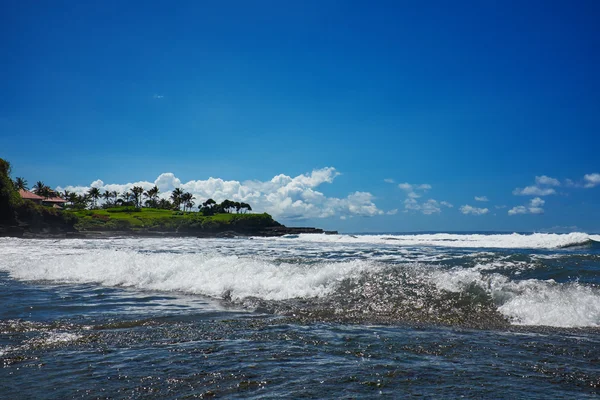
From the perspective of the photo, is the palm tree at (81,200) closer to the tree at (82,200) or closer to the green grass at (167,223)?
the tree at (82,200)

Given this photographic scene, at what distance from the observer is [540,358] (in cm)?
595

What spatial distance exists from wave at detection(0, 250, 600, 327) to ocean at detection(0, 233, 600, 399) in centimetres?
5

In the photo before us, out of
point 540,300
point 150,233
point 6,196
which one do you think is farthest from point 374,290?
point 150,233

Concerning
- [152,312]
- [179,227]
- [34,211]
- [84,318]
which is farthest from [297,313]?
[179,227]

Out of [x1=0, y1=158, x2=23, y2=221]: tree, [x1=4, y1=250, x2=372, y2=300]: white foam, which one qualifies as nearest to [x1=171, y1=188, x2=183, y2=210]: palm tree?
[x1=0, y1=158, x2=23, y2=221]: tree

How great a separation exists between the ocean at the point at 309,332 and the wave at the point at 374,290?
0.05 m

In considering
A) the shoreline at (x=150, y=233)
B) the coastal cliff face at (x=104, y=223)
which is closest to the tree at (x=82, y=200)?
the coastal cliff face at (x=104, y=223)

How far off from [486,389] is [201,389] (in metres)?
3.33

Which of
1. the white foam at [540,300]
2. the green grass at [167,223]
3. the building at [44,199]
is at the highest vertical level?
the building at [44,199]

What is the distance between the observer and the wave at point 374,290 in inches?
358

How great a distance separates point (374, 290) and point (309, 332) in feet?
13.1

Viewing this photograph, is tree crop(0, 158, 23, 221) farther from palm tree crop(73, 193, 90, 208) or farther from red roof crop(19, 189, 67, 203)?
palm tree crop(73, 193, 90, 208)

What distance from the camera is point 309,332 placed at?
7531 mm

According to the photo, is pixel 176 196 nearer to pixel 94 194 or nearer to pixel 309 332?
pixel 94 194
